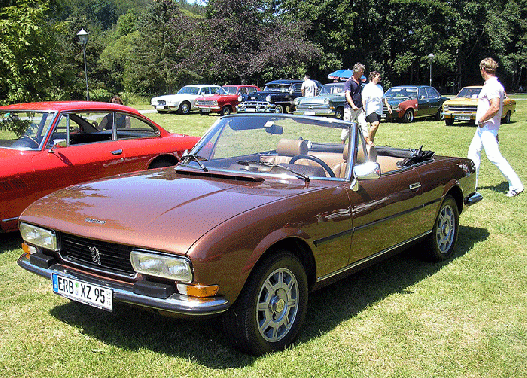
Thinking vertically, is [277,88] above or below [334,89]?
above

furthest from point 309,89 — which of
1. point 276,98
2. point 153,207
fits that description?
point 153,207

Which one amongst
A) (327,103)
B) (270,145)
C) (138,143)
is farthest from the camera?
(327,103)

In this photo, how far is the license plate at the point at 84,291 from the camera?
122 inches

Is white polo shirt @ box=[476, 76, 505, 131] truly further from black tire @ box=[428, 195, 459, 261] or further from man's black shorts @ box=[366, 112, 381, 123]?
man's black shorts @ box=[366, 112, 381, 123]

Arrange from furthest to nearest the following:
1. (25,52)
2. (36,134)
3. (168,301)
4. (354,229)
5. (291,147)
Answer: (25,52) → (36,134) → (291,147) → (354,229) → (168,301)

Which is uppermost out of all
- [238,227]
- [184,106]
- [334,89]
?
[334,89]

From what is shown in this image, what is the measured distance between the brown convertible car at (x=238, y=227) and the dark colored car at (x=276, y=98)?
18.5m

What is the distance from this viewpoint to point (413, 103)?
2131 cm

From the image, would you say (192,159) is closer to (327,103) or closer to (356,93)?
(356,93)

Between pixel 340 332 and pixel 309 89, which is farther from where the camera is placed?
pixel 309 89

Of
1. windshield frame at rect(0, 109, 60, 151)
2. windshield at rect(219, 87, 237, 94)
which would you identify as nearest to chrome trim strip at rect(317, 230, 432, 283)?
windshield frame at rect(0, 109, 60, 151)

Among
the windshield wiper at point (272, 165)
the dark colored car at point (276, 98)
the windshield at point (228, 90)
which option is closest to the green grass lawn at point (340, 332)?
the windshield wiper at point (272, 165)

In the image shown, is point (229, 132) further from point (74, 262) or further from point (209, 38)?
point (209, 38)

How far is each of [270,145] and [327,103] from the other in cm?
1717
